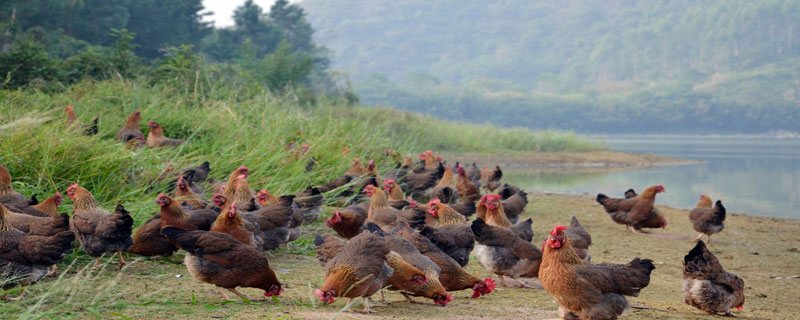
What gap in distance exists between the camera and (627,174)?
27031 millimetres

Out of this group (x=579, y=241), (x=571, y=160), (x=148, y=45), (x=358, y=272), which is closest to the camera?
(x=358, y=272)

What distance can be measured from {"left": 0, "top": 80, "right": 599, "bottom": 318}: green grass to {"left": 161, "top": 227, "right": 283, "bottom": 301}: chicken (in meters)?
0.54

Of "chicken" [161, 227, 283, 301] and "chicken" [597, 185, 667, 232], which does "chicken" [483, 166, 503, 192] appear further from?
"chicken" [161, 227, 283, 301]

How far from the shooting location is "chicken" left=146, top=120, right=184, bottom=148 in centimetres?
1120

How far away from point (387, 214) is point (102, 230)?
3.32 m

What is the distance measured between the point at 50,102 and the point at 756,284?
32.7 ft

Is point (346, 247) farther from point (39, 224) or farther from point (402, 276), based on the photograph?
point (39, 224)

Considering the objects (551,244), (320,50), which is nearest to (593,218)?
(551,244)

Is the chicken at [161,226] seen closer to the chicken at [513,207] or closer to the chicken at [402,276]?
the chicken at [402,276]

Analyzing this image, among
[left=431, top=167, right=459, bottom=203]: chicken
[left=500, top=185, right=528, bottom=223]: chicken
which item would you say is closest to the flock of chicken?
[left=500, top=185, right=528, bottom=223]: chicken

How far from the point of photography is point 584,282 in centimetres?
552

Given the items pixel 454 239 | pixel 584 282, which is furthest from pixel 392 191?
pixel 584 282

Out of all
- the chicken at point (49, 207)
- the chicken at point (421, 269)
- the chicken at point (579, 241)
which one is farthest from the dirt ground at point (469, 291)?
the chicken at point (49, 207)

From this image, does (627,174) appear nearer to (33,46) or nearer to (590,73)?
(33,46)
